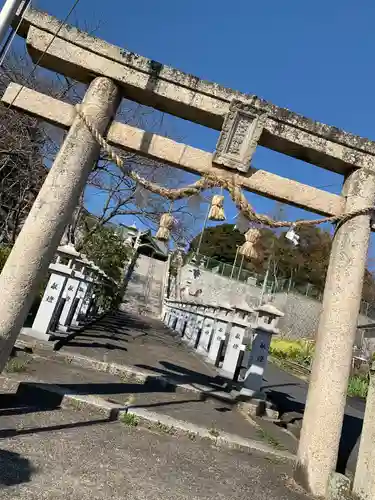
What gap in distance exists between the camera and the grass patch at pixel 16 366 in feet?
19.3

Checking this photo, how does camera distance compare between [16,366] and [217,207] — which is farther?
[16,366]

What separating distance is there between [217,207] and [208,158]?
0.67 metres

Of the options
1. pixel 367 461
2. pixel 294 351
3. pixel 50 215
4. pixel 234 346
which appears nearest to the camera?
pixel 367 461

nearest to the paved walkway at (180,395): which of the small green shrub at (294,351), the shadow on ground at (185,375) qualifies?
the shadow on ground at (185,375)

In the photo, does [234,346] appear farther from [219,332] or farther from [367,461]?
[367,461]

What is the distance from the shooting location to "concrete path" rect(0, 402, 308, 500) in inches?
122

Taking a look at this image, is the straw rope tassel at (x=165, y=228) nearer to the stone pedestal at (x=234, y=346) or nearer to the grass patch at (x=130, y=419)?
the grass patch at (x=130, y=419)

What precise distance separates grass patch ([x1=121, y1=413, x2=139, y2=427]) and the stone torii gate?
1.72 m

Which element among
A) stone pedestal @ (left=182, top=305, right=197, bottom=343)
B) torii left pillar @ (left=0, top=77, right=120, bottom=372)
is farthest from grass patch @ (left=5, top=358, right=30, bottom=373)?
stone pedestal @ (left=182, top=305, right=197, bottom=343)

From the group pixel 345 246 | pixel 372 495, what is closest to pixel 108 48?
pixel 345 246

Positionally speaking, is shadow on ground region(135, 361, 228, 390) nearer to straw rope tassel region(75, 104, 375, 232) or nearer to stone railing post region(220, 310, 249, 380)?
stone railing post region(220, 310, 249, 380)

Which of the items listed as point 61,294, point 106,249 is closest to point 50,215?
point 61,294

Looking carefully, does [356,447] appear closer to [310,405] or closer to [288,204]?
[310,405]

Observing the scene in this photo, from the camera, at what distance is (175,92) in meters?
5.19
